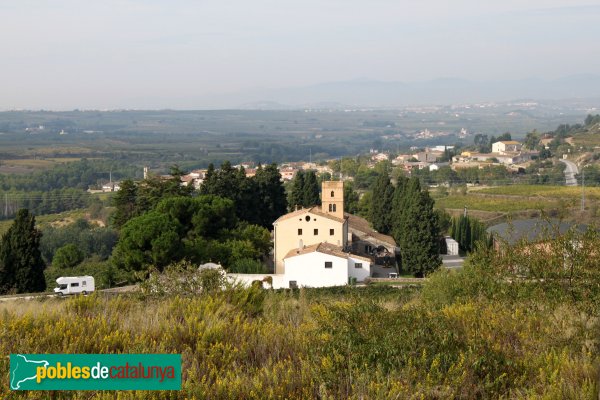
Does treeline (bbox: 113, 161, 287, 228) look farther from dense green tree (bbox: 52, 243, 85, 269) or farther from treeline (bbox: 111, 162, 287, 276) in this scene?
dense green tree (bbox: 52, 243, 85, 269)

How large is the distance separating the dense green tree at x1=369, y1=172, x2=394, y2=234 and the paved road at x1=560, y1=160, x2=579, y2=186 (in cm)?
2957

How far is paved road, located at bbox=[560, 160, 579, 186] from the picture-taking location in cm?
6240

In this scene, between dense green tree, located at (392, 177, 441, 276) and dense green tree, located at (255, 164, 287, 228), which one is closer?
dense green tree, located at (392, 177, 441, 276)

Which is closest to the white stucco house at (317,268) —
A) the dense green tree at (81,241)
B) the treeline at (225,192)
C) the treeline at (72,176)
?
the treeline at (225,192)

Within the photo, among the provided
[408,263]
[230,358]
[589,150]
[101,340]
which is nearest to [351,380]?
[230,358]

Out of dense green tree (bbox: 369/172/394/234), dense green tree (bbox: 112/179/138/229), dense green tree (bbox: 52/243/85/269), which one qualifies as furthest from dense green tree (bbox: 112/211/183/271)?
dense green tree (bbox: 369/172/394/234)

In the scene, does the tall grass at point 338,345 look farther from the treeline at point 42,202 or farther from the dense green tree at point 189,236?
the treeline at point 42,202

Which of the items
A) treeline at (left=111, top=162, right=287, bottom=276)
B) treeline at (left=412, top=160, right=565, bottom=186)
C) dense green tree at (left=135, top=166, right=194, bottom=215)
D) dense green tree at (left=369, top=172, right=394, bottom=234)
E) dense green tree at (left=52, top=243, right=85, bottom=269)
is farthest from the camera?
treeline at (left=412, top=160, right=565, bottom=186)

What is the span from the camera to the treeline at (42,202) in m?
64.4

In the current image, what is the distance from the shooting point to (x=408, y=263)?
89.1 ft

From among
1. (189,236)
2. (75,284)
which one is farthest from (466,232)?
(75,284)

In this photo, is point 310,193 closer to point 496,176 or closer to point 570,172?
point 496,176

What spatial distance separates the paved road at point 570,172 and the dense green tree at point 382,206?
1164 inches

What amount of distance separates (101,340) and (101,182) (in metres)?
93.5
